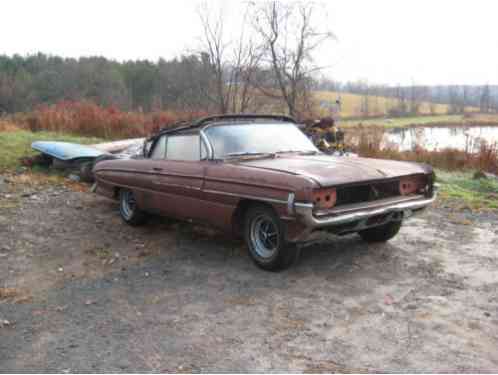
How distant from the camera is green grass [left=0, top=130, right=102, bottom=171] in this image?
10.4 m

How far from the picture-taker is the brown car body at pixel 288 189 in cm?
414

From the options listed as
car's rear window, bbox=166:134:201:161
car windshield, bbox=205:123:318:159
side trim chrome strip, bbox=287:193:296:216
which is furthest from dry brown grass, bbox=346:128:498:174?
side trim chrome strip, bbox=287:193:296:216

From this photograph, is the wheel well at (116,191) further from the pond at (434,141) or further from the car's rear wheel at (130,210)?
the pond at (434,141)

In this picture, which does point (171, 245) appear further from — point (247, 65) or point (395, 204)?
point (247, 65)

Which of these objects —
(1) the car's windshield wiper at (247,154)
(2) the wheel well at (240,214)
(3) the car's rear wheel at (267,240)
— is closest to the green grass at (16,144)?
(1) the car's windshield wiper at (247,154)

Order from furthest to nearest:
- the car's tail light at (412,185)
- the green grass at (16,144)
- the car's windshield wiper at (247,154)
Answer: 1. the green grass at (16,144)
2. the car's windshield wiper at (247,154)
3. the car's tail light at (412,185)

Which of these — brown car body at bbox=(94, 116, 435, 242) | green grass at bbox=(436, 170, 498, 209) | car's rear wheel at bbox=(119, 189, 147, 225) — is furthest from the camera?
green grass at bbox=(436, 170, 498, 209)

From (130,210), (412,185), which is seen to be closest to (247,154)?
(412,185)

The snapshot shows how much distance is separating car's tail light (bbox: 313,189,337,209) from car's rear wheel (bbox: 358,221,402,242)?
1.49 metres

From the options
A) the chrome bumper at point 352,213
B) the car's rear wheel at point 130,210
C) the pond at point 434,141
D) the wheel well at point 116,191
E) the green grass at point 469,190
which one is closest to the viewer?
the chrome bumper at point 352,213

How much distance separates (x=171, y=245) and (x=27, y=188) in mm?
A: 4085

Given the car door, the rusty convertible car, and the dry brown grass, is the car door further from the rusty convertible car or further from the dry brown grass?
the dry brown grass

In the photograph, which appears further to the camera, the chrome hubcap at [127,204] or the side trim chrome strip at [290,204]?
the chrome hubcap at [127,204]

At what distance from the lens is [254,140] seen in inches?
212
